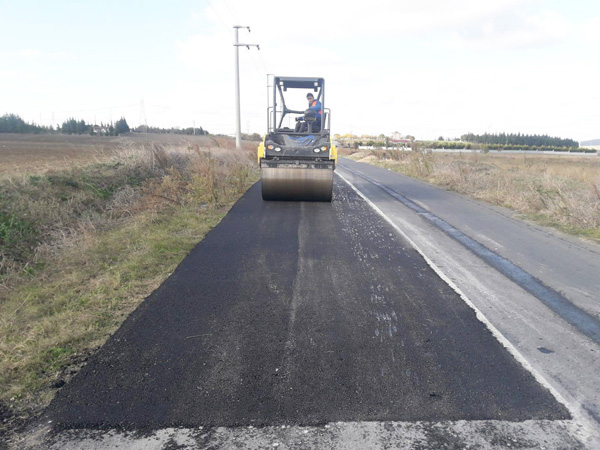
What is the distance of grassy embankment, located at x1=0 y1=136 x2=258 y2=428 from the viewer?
3801 millimetres

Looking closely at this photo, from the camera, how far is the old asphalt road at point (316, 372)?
9.42 feet

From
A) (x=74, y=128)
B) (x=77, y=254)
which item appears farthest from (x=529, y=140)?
(x=77, y=254)

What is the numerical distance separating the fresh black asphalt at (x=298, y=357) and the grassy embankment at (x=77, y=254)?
1.02 feet

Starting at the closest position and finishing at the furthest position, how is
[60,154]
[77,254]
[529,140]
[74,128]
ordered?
[77,254] → [60,154] → [74,128] → [529,140]

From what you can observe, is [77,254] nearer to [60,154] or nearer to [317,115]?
[317,115]

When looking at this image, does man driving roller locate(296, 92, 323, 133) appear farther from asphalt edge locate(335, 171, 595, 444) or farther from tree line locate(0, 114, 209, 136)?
tree line locate(0, 114, 209, 136)

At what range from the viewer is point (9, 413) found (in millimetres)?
3045

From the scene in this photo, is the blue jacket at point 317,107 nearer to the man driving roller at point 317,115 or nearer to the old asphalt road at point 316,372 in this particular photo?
the man driving roller at point 317,115

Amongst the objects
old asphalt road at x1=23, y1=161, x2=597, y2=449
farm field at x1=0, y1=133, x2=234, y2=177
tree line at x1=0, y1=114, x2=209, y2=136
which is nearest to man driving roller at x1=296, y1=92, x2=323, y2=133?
farm field at x1=0, y1=133, x2=234, y2=177

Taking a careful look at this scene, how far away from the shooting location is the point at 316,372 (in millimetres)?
3572

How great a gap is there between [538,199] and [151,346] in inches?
423

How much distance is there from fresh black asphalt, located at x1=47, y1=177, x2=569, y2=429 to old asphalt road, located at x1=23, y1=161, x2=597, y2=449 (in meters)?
0.01

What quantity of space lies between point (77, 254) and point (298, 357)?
A: 486cm

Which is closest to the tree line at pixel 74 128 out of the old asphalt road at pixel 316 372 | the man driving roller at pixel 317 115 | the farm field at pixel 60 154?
the farm field at pixel 60 154
